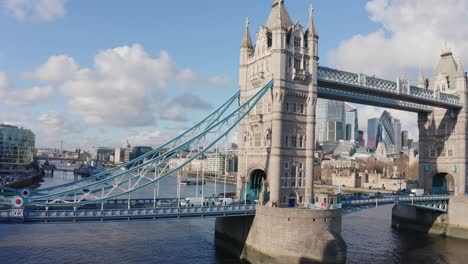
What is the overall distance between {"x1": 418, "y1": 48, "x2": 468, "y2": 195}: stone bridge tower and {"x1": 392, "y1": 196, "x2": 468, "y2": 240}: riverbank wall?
5.22 meters

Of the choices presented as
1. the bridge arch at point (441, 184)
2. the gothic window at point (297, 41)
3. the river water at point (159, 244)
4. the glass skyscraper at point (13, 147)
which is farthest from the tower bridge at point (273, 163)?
the glass skyscraper at point (13, 147)

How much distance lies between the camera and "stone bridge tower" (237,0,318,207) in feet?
148

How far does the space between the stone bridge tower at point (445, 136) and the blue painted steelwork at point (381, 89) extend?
1473mm

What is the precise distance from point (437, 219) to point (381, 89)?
23.0 metres

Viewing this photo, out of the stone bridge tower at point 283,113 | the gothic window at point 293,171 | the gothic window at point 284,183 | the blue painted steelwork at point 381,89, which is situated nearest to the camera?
the stone bridge tower at point 283,113

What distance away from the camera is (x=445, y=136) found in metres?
67.4

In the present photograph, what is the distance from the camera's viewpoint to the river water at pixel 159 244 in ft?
138

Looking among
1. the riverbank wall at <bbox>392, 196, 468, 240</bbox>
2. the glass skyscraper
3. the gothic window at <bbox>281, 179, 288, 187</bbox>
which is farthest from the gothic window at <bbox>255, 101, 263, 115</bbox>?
the glass skyscraper

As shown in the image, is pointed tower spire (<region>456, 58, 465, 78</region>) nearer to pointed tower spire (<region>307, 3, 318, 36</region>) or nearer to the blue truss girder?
the blue truss girder

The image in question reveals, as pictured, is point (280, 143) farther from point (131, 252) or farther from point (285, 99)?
point (131, 252)

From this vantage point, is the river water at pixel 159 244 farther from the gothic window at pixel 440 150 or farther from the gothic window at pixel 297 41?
the gothic window at pixel 297 41

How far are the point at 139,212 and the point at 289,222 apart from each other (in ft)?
45.5

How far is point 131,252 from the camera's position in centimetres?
4384

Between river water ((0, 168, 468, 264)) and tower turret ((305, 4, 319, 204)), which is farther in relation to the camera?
tower turret ((305, 4, 319, 204))
